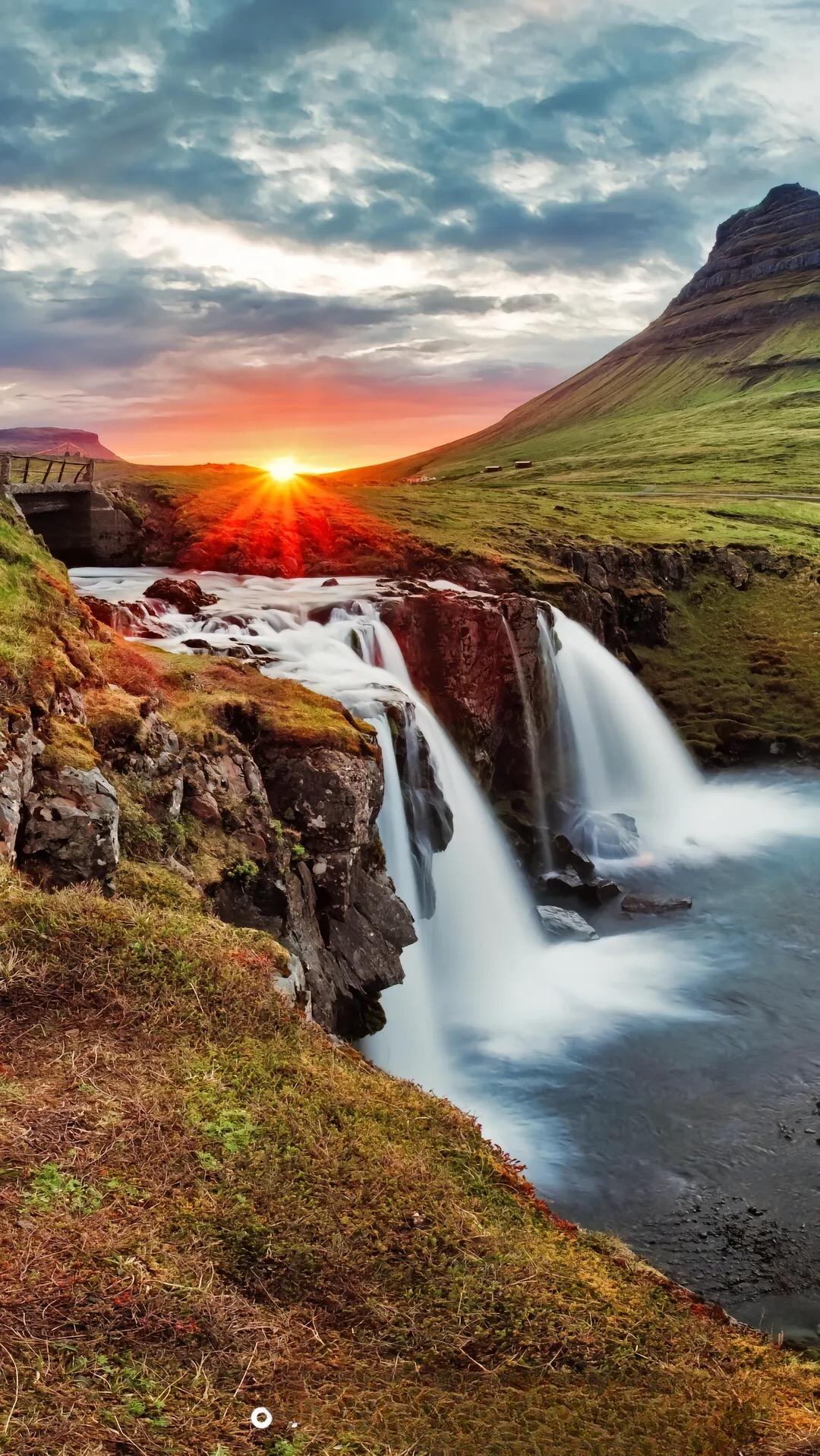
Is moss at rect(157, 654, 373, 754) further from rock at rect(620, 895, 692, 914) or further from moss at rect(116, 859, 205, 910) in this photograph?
rock at rect(620, 895, 692, 914)

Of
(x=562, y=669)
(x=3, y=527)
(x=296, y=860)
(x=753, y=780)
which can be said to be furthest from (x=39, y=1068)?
(x=753, y=780)

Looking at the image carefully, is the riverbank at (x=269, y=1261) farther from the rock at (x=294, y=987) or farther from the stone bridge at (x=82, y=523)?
the stone bridge at (x=82, y=523)

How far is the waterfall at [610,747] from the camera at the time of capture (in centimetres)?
4038

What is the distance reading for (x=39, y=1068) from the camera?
8719mm

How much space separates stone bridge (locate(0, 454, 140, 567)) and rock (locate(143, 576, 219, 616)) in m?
10.9

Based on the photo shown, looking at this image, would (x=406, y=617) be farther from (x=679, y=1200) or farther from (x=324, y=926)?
(x=679, y=1200)

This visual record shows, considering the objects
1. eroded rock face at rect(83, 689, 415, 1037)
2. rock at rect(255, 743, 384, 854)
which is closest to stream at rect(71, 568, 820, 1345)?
eroded rock face at rect(83, 689, 415, 1037)

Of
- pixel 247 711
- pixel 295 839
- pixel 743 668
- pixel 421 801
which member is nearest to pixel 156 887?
pixel 295 839

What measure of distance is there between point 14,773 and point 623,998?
59.4 feet

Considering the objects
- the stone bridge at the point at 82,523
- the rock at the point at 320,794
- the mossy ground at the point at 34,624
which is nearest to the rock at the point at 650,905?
the rock at the point at 320,794

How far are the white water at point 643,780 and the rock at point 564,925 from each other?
25.3 ft

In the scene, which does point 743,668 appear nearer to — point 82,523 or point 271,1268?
point 82,523

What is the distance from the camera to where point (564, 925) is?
29.8m

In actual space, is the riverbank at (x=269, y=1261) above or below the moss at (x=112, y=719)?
below
